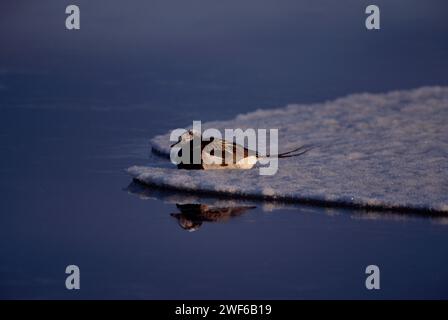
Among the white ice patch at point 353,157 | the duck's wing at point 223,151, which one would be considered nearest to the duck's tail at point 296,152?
the white ice patch at point 353,157

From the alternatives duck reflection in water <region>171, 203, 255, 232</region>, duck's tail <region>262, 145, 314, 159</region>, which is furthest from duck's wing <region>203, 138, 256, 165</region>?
duck reflection in water <region>171, 203, 255, 232</region>

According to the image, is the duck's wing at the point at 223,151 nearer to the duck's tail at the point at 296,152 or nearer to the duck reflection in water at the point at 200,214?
the duck's tail at the point at 296,152

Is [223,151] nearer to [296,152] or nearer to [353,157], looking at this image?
[296,152]

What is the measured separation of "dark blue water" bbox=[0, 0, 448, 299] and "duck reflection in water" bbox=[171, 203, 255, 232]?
10 cm

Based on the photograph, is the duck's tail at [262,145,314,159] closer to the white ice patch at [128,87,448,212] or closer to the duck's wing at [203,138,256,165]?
the white ice patch at [128,87,448,212]

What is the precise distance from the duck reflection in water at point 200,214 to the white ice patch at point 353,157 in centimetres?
30

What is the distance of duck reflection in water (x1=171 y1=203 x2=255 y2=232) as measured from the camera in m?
7.61

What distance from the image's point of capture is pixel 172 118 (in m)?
11.6

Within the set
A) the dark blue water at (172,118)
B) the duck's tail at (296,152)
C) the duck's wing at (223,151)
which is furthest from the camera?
the duck's tail at (296,152)

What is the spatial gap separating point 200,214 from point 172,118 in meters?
3.95

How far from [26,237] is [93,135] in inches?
129

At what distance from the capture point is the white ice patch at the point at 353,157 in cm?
810

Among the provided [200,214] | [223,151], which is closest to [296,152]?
[223,151]

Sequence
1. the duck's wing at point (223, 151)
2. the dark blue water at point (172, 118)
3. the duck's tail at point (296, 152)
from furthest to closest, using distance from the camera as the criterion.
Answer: the duck's tail at point (296, 152), the duck's wing at point (223, 151), the dark blue water at point (172, 118)
